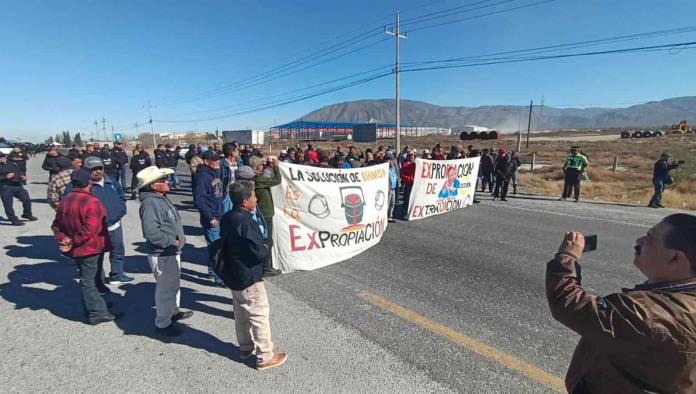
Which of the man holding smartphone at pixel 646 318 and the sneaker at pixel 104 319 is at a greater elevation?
the man holding smartphone at pixel 646 318

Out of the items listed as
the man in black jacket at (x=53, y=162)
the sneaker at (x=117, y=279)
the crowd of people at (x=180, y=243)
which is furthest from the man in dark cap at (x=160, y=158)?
the sneaker at (x=117, y=279)

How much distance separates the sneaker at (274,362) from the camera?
2.96 meters

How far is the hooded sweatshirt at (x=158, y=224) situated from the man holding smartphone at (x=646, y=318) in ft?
11.0

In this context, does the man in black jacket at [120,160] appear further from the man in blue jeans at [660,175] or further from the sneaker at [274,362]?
the man in blue jeans at [660,175]

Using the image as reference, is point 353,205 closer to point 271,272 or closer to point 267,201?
point 267,201

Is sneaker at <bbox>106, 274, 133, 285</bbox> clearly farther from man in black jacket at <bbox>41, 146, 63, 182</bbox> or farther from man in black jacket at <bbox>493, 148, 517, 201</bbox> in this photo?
man in black jacket at <bbox>493, 148, 517, 201</bbox>

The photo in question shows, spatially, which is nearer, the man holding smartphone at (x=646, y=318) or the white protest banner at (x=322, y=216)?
the man holding smartphone at (x=646, y=318)

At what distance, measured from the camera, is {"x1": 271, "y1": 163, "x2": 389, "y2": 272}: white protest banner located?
526cm

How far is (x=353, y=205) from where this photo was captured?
6176mm

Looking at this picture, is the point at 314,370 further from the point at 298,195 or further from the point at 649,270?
the point at 298,195

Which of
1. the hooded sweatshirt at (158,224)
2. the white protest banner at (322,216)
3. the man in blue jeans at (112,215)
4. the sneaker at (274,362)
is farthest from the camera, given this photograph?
the white protest banner at (322,216)


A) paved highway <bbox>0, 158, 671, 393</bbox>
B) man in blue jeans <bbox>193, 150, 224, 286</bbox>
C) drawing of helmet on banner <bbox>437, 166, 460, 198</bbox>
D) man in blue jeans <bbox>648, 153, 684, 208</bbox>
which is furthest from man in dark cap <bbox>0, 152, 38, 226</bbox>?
man in blue jeans <bbox>648, 153, 684, 208</bbox>

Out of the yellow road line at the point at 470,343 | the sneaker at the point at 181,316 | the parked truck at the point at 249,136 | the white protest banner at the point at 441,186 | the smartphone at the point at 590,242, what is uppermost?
the parked truck at the point at 249,136

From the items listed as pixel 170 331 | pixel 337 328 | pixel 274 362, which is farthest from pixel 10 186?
pixel 337 328
